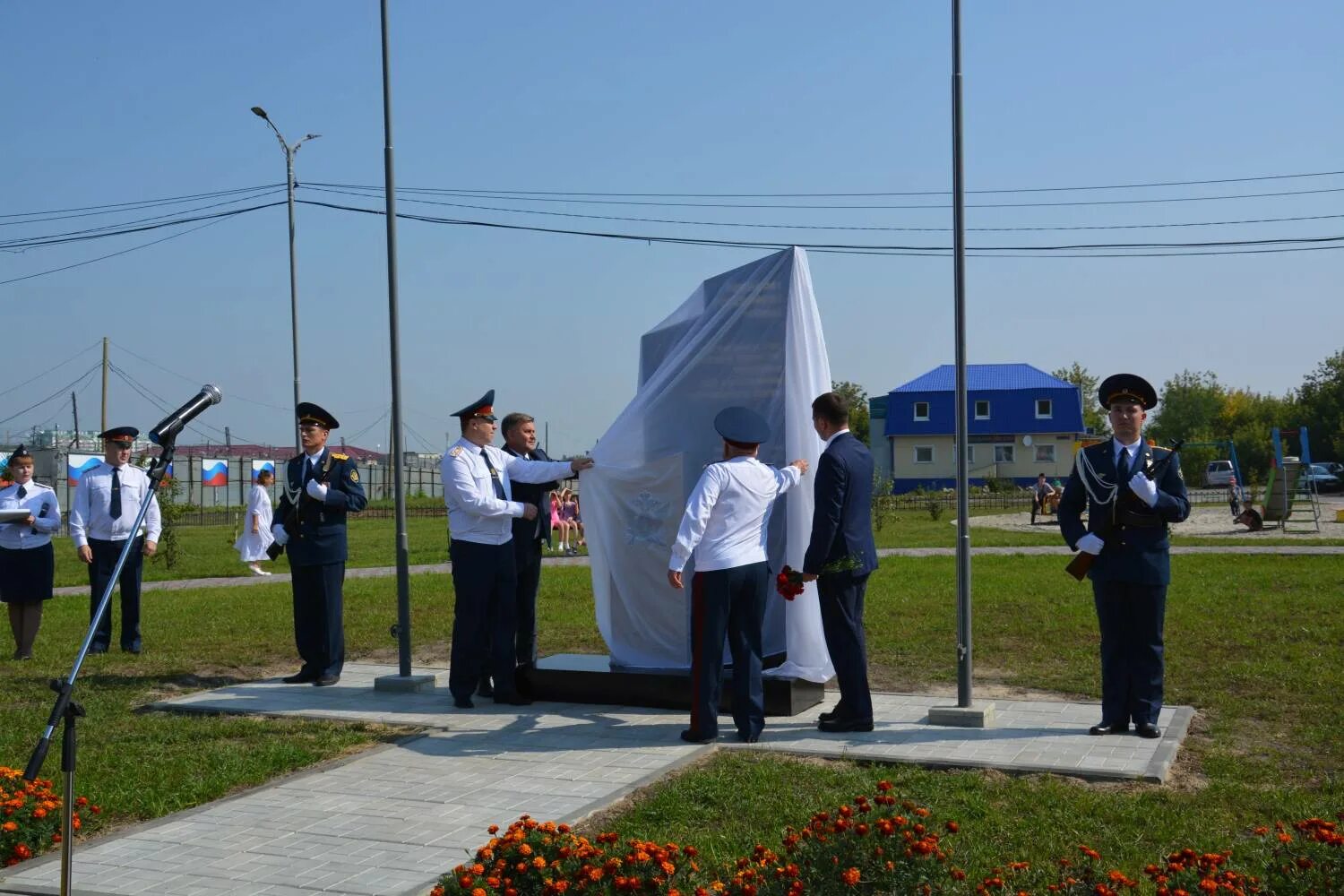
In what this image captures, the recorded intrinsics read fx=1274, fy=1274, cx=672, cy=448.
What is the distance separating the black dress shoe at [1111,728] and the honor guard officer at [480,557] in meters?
3.59

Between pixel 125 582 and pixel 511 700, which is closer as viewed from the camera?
pixel 511 700

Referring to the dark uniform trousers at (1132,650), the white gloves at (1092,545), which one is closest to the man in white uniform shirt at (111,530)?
the white gloves at (1092,545)

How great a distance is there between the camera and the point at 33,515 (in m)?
11.6

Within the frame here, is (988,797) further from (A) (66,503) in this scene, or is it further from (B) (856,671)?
(A) (66,503)

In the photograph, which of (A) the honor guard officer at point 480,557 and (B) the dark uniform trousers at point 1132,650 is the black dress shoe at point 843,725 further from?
(A) the honor guard officer at point 480,557

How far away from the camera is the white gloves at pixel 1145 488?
7.07 metres

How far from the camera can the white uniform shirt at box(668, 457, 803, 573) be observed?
7148 millimetres

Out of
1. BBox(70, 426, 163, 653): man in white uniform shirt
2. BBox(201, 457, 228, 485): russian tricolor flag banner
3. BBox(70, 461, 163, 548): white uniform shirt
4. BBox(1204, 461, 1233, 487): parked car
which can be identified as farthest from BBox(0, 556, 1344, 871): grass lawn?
BBox(1204, 461, 1233, 487): parked car

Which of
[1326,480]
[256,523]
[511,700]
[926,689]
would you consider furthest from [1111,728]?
[1326,480]

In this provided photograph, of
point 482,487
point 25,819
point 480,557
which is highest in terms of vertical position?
point 482,487

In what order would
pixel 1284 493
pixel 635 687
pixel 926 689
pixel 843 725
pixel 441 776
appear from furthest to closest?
pixel 1284 493, pixel 926 689, pixel 635 687, pixel 843 725, pixel 441 776

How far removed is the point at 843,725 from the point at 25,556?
8.00 metres

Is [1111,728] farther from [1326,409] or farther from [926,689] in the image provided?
[1326,409]

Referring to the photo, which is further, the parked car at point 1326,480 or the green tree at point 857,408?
the green tree at point 857,408
